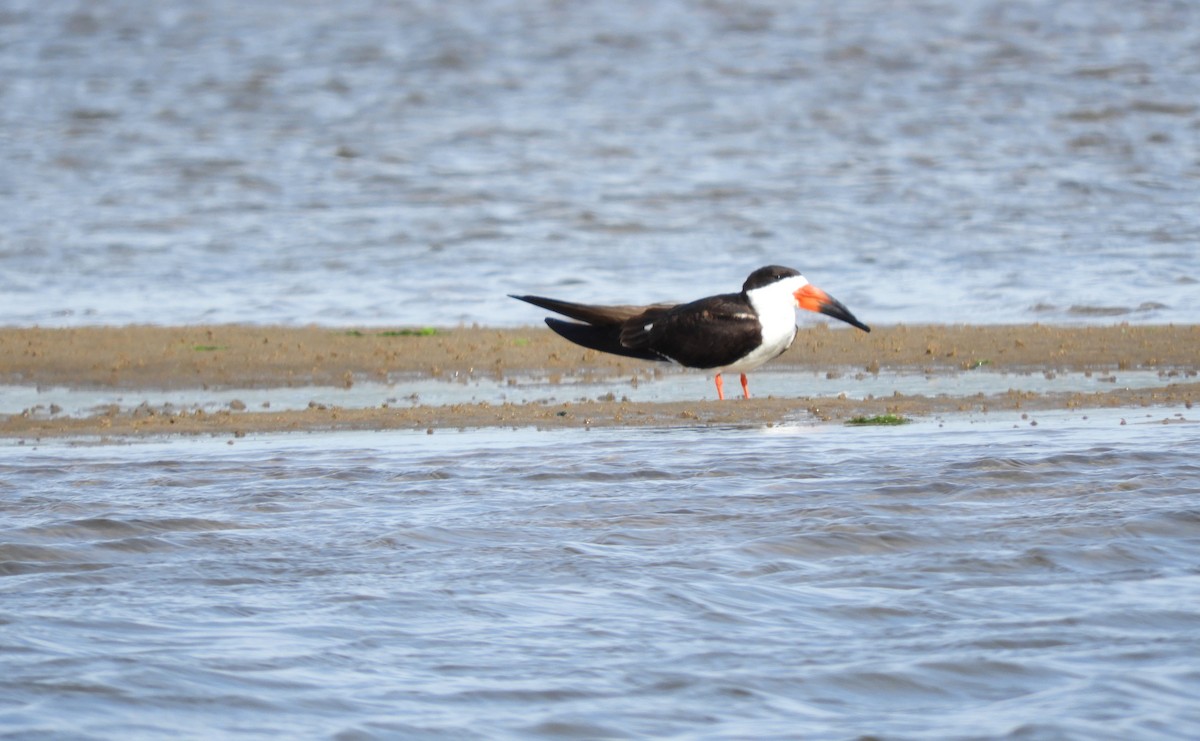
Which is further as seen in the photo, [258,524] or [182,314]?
[182,314]

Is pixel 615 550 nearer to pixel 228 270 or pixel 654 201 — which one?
pixel 228 270

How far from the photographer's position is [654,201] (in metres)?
17.1

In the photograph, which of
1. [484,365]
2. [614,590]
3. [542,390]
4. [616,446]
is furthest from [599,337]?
[614,590]

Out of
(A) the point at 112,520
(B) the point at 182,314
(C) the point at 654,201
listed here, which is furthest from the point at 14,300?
(A) the point at 112,520

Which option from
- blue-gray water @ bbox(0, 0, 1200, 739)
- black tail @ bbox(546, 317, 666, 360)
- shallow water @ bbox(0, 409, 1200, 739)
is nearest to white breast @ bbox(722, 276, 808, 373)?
black tail @ bbox(546, 317, 666, 360)

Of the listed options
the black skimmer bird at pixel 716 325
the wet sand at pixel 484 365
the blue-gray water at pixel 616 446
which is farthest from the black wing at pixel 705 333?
the blue-gray water at pixel 616 446

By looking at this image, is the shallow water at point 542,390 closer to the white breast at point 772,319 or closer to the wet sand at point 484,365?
the wet sand at point 484,365

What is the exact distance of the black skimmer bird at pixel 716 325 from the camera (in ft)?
28.7

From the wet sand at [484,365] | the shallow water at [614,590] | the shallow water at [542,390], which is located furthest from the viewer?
the shallow water at [542,390]

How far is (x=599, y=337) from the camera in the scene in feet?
30.6

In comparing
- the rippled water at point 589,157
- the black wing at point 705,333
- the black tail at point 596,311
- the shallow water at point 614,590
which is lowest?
the shallow water at point 614,590

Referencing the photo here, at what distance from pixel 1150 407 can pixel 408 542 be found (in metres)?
→ 4.10

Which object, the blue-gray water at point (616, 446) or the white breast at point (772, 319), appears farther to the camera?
the white breast at point (772, 319)

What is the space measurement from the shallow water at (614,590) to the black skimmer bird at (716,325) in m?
1.35
